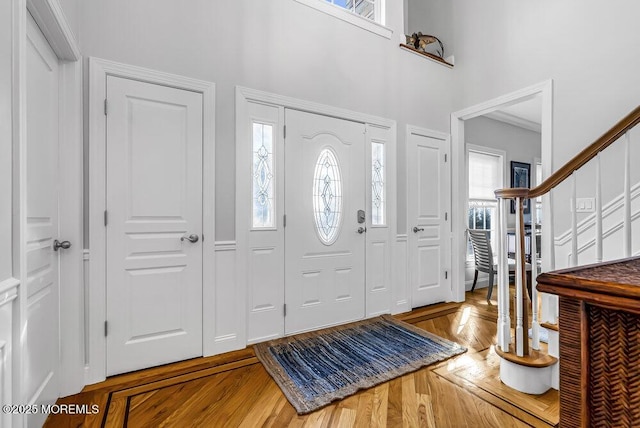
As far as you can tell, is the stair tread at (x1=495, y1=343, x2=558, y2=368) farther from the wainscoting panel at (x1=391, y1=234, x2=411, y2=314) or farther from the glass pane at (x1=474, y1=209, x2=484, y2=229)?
the glass pane at (x1=474, y1=209, x2=484, y2=229)

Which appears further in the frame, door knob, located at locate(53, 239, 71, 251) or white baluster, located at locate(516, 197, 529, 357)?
white baluster, located at locate(516, 197, 529, 357)

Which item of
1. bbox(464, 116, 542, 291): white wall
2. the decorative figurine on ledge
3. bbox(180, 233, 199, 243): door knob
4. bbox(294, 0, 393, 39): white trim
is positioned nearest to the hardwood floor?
bbox(180, 233, 199, 243): door knob

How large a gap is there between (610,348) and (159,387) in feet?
7.12

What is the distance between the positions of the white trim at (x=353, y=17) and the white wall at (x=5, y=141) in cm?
228

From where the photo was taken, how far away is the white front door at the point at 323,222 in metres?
2.67

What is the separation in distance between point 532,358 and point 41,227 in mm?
2843

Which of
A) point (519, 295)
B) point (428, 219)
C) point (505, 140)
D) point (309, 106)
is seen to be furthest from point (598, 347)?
point (505, 140)

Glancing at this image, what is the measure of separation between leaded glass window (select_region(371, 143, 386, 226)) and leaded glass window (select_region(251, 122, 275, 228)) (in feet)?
3.61

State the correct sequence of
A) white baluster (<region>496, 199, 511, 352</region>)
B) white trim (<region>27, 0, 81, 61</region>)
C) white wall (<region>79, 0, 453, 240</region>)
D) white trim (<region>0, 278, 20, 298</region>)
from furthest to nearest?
white wall (<region>79, 0, 453, 240</region>) → white baluster (<region>496, 199, 511, 352</region>) → white trim (<region>27, 0, 81, 61</region>) → white trim (<region>0, 278, 20, 298</region>)

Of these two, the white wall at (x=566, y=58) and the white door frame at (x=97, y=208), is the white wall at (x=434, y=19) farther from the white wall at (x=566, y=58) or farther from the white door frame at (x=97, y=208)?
the white door frame at (x=97, y=208)

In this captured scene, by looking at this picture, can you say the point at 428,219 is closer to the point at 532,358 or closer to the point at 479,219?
the point at 479,219

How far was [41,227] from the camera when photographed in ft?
5.09

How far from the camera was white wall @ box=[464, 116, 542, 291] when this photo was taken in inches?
174

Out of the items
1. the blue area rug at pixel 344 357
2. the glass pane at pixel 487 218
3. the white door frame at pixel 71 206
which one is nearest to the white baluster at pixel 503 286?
the blue area rug at pixel 344 357
